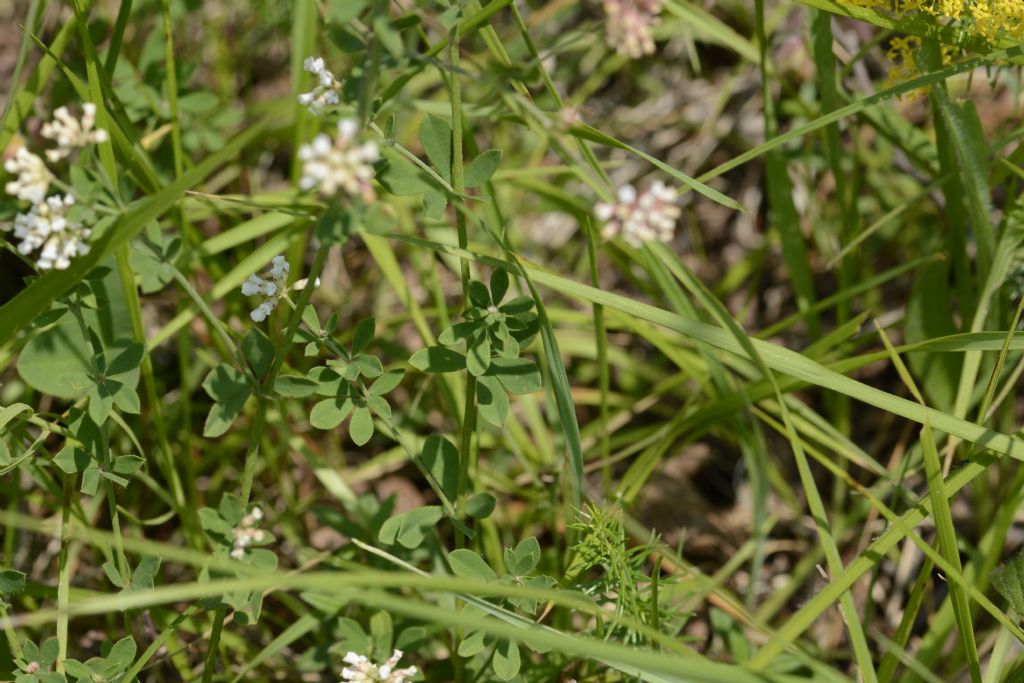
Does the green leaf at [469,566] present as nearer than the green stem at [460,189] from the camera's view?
No

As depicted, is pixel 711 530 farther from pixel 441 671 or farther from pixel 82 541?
pixel 82 541

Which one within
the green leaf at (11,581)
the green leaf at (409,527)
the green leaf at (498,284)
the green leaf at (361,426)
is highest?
the green leaf at (498,284)

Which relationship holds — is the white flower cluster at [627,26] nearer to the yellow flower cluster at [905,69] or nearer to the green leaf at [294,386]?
the green leaf at [294,386]

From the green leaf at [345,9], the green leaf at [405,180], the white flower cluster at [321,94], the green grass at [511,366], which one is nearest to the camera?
the green leaf at [345,9]

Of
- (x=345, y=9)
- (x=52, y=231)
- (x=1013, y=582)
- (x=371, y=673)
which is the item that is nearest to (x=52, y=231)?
(x=52, y=231)

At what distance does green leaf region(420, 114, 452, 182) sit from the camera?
67.1 inches

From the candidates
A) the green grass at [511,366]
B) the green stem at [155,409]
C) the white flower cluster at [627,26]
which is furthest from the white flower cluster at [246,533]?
the white flower cluster at [627,26]

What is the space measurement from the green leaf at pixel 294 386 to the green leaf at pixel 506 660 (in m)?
0.66

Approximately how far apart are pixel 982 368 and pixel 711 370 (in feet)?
2.57

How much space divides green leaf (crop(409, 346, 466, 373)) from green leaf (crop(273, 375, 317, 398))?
0.74 feet

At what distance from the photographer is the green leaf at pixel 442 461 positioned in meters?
1.93

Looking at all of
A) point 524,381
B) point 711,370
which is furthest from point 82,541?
point 711,370

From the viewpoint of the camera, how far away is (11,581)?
1819 millimetres

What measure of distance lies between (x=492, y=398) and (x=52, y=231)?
0.87 meters
